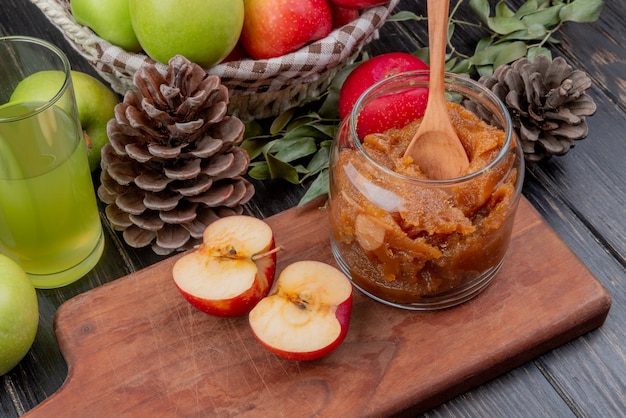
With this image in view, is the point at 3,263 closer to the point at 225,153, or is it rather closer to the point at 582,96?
the point at 225,153

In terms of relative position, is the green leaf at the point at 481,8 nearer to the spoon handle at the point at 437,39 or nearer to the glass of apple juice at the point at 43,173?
the spoon handle at the point at 437,39

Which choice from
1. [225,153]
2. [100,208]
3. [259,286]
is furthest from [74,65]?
[259,286]

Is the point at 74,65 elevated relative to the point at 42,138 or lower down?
lower down

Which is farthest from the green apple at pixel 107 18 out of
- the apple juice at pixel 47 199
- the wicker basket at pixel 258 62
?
the apple juice at pixel 47 199

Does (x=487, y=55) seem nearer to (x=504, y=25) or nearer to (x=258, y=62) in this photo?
(x=504, y=25)

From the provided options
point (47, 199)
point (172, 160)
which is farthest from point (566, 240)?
point (47, 199)

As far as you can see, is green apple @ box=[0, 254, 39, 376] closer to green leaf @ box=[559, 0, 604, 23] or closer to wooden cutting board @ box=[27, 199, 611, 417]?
wooden cutting board @ box=[27, 199, 611, 417]

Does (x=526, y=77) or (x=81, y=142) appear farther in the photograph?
(x=526, y=77)
